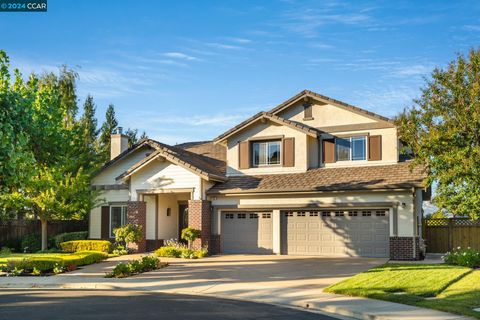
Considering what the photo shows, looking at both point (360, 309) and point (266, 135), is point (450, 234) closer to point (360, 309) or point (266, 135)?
point (266, 135)

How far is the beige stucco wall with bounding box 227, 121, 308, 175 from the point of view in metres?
28.0

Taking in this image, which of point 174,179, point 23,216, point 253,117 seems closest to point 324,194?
point 253,117

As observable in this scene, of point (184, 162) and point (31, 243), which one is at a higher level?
point (184, 162)

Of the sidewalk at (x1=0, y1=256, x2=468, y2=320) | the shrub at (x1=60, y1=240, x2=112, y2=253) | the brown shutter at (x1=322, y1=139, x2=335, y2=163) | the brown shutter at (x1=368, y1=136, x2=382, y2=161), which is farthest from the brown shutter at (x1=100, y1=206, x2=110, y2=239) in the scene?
the brown shutter at (x1=368, y1=136, x2=382, y2=161)

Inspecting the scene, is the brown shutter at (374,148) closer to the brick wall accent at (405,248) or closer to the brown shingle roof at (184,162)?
the brick wall accent at (405,248)

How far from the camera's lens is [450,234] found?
2612cm

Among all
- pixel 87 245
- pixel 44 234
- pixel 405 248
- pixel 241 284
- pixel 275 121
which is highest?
pixel 275 121

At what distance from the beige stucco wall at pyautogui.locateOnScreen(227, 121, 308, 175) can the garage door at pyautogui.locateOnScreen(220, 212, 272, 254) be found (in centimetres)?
257

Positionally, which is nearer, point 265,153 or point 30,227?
point 265,153

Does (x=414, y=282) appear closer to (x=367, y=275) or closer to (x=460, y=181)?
(x=367, y=275)

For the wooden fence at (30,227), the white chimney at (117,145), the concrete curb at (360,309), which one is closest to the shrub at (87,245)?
the wooden fence at (30,227)

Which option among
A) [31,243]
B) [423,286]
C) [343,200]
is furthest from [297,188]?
[31,243]

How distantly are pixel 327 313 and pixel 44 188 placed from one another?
21855 millimetres

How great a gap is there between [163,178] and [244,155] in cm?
451
